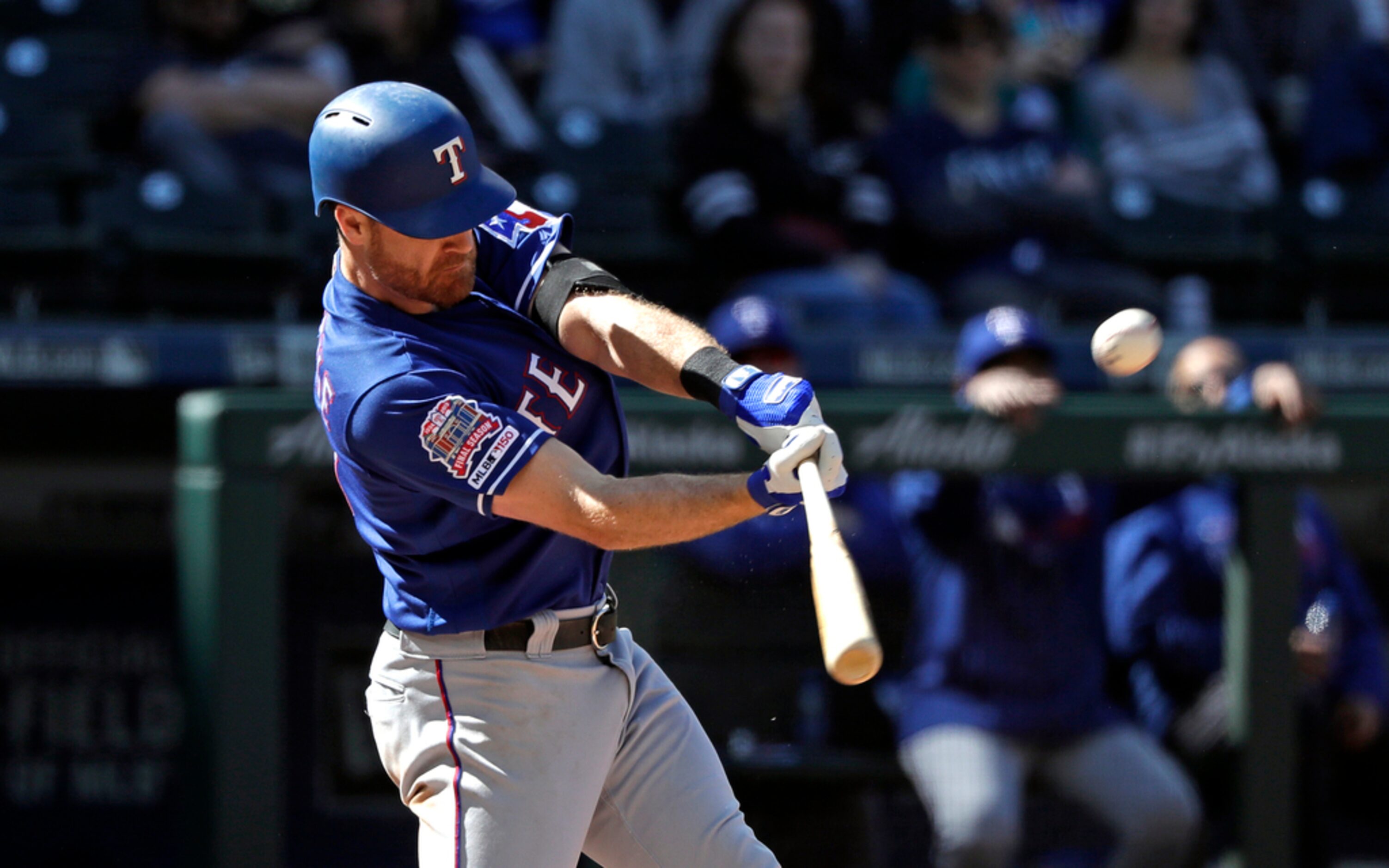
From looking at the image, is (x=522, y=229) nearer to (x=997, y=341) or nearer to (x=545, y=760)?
(x=545, y=760)

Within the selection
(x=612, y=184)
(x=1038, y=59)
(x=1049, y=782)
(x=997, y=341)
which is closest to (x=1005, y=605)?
(x=1049, y=782)

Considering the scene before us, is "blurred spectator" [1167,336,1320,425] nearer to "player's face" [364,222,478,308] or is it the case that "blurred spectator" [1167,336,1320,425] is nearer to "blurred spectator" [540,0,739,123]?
"player's face" [364,222,478,308]

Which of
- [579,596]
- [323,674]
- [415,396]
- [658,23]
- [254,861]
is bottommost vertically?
[254,861]

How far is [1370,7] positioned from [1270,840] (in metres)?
3.84

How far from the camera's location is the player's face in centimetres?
194

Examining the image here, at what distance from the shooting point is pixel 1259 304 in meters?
4.85

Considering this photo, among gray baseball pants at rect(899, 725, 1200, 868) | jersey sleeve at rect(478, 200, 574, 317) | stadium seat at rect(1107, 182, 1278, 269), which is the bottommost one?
gray baseball pants at rect(899, 725, 1200, 868)

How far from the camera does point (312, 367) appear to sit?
3.89 meters

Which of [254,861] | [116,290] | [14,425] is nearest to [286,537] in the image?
[254,861]

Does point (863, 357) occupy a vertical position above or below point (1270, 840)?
above

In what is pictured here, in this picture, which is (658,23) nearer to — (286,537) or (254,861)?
(286,537)

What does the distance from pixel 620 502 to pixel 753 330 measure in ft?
4.78

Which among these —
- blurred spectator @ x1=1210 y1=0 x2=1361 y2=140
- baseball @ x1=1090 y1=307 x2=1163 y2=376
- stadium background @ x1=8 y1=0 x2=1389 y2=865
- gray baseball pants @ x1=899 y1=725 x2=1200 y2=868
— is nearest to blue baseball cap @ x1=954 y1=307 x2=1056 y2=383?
stadium background @ x1=8 y1=0 x2=1389 y2=865

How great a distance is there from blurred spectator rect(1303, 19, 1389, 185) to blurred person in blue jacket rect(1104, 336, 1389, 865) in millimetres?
2453
